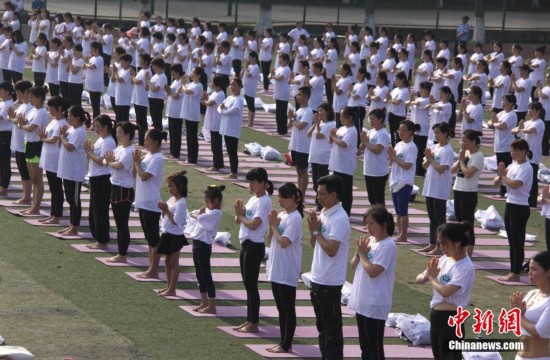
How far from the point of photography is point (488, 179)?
23438 millimetres

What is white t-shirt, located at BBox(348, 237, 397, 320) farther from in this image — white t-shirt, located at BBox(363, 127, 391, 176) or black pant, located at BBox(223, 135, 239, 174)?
black pant, located at BBox(223, 135, 239, 174)

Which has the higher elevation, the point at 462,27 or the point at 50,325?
the point at 462,27

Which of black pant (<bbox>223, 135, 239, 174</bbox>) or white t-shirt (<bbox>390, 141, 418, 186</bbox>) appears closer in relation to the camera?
white t-shirt (<bbox>390, 141, 418, 186</bbox>)

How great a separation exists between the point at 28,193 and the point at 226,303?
215 inches

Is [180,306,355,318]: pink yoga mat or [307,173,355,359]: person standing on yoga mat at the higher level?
[307,173,355,359]: person standing on yoga mat

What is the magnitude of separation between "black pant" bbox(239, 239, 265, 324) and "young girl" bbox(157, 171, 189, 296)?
1.28 metres

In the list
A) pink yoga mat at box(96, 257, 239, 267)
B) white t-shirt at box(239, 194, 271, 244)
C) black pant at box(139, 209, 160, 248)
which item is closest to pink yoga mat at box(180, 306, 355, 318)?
white t-shirt at box(239, 194, 271, 244)

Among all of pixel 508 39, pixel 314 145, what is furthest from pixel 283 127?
pixel 508 39

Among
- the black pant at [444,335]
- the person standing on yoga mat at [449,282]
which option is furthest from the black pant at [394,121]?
the black pant at [444,335]

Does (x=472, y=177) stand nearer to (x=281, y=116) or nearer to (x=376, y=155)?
(x=376, y=155)

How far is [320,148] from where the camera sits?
19.5 meters

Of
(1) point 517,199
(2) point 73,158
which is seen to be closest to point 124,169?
(2) point 73,158

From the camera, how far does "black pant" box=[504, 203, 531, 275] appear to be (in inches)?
645

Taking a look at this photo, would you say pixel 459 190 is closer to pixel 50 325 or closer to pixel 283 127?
pixel 50 325
